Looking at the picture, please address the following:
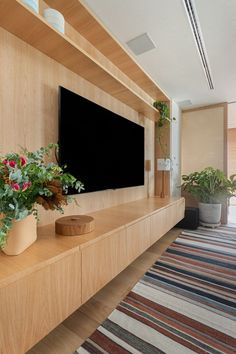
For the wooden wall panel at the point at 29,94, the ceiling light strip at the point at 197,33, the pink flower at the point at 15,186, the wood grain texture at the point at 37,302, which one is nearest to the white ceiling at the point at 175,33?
the ceiling light strip at the point at 197,33

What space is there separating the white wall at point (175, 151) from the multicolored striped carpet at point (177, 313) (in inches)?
69.3

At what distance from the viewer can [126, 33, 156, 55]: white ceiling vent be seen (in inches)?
76.5

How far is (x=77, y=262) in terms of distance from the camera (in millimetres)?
1059

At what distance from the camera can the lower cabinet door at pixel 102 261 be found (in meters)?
1.13

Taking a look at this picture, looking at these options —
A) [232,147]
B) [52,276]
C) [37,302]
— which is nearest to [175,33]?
[52,276]

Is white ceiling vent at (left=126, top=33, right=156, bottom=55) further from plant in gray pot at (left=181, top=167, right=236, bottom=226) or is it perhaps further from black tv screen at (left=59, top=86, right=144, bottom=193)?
plant in gray pot at (left=181, top=167, right=236, bottom=226)

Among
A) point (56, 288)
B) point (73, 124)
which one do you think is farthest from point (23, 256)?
point (73, 124)

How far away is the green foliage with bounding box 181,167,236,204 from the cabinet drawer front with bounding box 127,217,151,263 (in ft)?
6.94

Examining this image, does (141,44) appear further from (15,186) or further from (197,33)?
(15,186)

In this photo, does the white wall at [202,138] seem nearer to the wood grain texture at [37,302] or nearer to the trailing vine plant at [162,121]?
the trailing vine plant at [162,121]

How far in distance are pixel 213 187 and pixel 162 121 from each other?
1553 mm

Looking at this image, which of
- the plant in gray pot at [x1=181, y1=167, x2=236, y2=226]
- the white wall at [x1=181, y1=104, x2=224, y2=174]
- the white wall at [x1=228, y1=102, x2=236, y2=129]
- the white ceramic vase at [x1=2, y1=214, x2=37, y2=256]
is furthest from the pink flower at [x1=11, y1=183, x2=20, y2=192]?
the white wall at [x1=228, y1=102, x2=236, y2=129]

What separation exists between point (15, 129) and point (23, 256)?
2.71 feet

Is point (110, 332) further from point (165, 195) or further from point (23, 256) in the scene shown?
point (165, 195)
